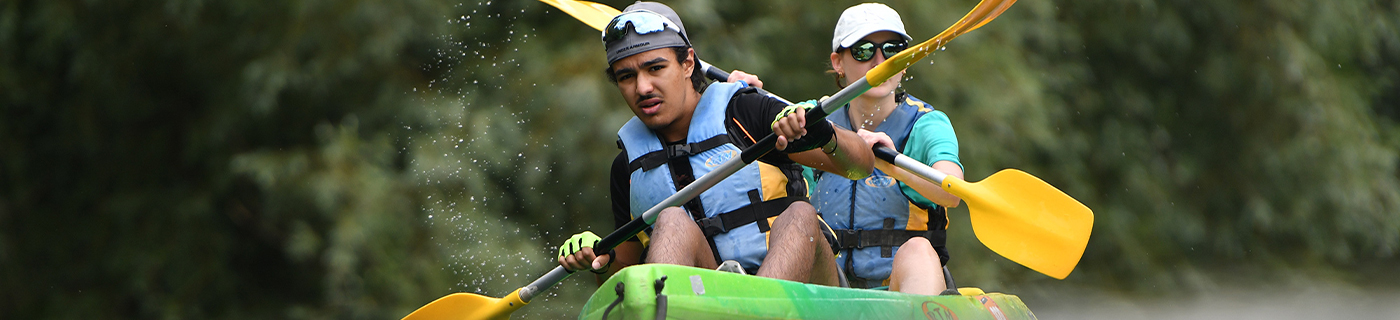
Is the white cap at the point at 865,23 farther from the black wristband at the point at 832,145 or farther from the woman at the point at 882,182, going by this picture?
the black wristband at the point at 832,145

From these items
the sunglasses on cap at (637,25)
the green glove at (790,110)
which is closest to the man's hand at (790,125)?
→ the green glove at (790,110)

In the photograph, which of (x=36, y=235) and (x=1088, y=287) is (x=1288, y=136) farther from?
(x=36, y=235)

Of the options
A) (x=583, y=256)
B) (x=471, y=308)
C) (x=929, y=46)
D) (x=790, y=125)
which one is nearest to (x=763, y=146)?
(x=790, y=125)

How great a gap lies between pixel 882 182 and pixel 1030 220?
41cm

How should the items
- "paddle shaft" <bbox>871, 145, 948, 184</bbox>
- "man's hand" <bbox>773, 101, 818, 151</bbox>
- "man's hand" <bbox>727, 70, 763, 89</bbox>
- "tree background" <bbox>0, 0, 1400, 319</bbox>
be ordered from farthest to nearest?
"tree background" <bbox>0, 0, 1400, 319</bbox>, "man's hand" <bbox>727, 70, 763, 89</bbox>, "paddle shaft" <bbox>871, 145, 948, 184</bbox>, "man's hand" <bbox>773, 101, 818, 151</bbox>

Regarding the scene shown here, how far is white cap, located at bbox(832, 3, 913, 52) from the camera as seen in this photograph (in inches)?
135

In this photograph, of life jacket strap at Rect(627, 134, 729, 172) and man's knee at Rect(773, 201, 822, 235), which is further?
life jacket strap at Rect(627, 134, 729, 172)

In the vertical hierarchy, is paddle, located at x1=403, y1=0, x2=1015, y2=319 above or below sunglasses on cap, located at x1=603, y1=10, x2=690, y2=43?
below

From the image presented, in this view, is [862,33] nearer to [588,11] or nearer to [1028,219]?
[1028,219]

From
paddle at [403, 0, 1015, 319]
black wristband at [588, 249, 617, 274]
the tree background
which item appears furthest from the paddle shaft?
the tree background

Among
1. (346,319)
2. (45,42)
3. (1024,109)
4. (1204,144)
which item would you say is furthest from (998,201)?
(1204,144)

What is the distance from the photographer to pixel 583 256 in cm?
289

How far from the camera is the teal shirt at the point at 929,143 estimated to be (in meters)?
3.28

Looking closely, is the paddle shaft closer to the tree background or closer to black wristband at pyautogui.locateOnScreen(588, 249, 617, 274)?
black wristband at pyautogui.locateOnScreen(588, 249, 617, 274)
